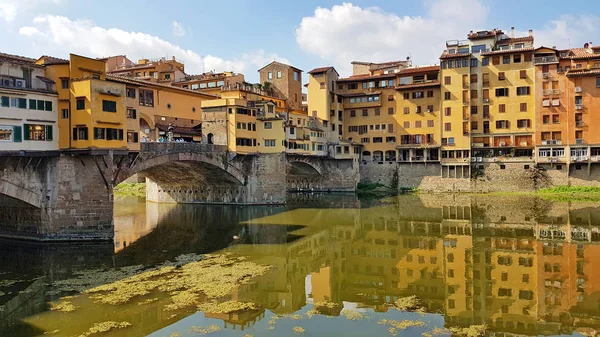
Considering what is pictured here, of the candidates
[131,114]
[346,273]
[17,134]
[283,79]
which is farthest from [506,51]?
[17,134]

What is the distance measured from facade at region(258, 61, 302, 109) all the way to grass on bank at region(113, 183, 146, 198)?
85.7 ft

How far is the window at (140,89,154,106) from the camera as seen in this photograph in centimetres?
5038

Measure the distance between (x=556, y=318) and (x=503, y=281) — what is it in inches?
217

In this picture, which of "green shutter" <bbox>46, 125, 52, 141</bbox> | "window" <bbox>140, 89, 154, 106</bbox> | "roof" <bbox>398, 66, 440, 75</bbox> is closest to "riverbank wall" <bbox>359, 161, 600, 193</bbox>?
"roof" <bbox>398, 66, 440, 75</bbox>

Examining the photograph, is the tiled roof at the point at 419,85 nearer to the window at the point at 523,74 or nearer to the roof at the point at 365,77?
the roof at the point at 365,77

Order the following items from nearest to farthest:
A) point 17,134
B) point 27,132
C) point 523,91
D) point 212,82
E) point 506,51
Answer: point 17,134, point 27,132, point 506,51, point 523,91, point 212,82

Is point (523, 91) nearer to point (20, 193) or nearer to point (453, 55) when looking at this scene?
point (453, 55)

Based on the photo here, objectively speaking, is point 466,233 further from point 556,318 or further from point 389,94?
point 389,94

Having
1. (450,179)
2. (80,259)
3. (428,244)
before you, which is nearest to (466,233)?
(428,244)

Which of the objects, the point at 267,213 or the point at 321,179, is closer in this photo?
the point at 267,213

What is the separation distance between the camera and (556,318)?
18.6 m

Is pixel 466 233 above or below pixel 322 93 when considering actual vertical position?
below

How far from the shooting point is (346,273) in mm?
26625

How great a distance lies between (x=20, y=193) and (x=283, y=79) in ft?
175
